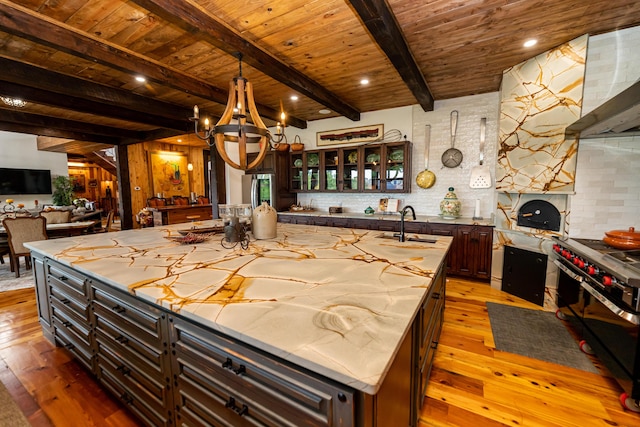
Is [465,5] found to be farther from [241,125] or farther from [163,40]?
[163,40]

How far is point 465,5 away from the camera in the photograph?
211 centimetres

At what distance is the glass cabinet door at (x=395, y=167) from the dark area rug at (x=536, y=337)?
88.6 inches

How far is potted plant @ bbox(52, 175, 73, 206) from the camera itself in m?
8.48

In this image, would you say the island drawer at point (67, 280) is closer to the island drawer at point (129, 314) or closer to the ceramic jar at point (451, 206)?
the island drawer at point (129, 314)

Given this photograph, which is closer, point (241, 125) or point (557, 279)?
point (241, 125)

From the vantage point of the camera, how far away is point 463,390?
1.78m

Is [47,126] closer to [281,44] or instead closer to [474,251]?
[281,44]

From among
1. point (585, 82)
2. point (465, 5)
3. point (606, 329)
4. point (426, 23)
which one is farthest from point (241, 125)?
point (585, 82)

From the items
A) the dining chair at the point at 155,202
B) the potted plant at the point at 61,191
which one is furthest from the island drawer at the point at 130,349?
the potted plant at the point at 61,191

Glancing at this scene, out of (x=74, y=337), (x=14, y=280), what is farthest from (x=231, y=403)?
(x=14, y=280)

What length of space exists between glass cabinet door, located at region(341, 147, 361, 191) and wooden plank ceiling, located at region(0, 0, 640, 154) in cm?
Result: 99

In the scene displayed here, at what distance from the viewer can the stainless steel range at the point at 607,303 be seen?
1.56 m

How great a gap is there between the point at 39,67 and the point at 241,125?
10.0 ft

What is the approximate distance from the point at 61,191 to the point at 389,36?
1098 centimetres
